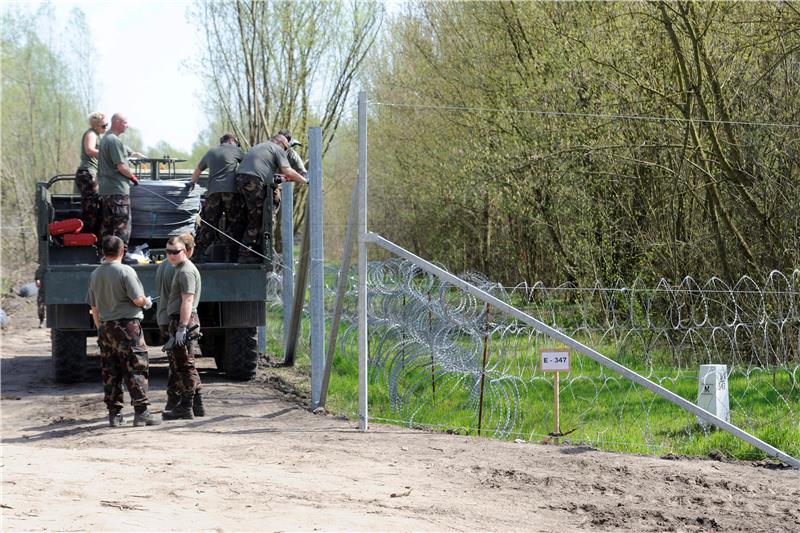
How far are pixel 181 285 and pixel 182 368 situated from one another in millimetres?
776

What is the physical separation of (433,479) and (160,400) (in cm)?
480

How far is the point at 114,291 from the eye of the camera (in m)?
9.77

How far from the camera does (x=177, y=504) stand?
6.55 meters

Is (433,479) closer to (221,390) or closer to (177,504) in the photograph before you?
(177,504)

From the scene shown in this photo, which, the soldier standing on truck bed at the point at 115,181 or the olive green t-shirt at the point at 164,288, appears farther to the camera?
the soldier standing on truck bed at the point at 115,181

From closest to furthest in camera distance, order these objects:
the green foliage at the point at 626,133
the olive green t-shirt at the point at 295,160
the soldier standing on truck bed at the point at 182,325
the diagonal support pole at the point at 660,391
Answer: the diagonal support pole at the point at 660,391
the soldier standing on truck bed at the point at 182,325
the olive green t-shirt at the point at 295,160
the green foliage at the point at 626,133

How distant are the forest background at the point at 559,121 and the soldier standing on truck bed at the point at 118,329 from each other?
3.09 meters

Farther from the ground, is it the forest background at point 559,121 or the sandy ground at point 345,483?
the forest background at point 559,121

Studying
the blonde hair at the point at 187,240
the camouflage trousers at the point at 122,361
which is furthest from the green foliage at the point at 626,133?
the camouflage trousers at the point at 122,361

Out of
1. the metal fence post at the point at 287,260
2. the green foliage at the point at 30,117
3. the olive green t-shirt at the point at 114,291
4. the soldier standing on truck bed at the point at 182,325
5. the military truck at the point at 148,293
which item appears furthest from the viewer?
the green foliage at the point at 30,117

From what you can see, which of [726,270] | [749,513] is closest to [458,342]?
[749,513]

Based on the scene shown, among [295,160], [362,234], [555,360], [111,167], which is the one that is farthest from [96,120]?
[555,360]

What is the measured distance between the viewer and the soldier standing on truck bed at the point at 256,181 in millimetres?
12531

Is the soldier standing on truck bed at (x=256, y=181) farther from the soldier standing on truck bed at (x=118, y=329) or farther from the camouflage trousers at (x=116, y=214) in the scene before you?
the soldier standing on truck bed at (x=118, y=329)
